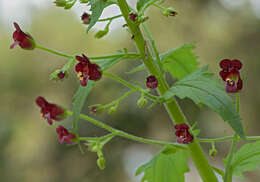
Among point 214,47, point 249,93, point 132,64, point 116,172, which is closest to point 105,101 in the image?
point 132,64

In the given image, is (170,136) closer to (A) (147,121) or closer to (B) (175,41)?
(A) (147,121)

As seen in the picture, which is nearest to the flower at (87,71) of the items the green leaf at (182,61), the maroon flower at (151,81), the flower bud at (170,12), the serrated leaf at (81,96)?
the serrated leaf at (81,96)

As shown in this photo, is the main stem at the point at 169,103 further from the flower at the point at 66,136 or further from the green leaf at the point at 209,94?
the flower at the point at 66,136

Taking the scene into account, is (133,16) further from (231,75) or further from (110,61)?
(231,75)

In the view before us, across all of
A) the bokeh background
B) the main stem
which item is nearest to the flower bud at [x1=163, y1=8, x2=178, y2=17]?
the main stem

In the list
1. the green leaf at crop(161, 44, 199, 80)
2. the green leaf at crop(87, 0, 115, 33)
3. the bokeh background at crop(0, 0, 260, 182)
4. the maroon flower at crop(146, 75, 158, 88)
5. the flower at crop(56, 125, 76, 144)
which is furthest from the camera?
the bokeh background at crop(0, 0, 260, 182)

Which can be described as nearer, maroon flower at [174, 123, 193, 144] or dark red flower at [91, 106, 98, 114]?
maroon flower at [174, 123, 193, 144]

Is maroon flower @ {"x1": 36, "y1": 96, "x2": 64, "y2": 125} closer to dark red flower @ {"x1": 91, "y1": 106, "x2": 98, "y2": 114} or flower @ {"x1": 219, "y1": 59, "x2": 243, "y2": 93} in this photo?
dark red flower @ {"x1": 91, "y1": 106, "x2": 98, "y2": 114}
